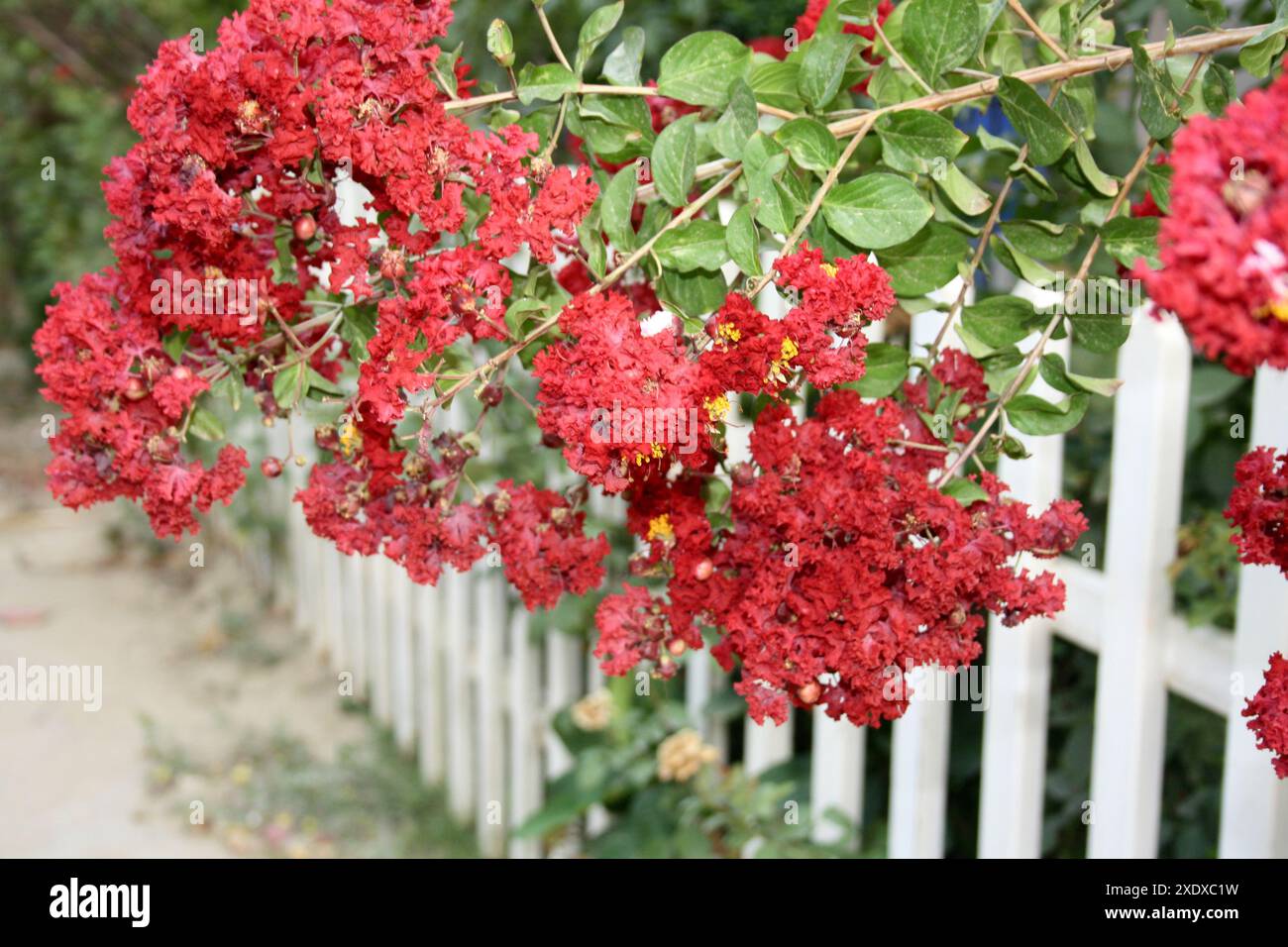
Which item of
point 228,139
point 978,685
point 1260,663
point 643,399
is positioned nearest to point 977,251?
point 643,399

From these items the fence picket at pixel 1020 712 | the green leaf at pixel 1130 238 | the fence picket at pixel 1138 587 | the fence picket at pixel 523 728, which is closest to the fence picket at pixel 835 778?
the fence picket at pixel 1020 712

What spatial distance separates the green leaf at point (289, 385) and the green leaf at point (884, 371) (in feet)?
1.25

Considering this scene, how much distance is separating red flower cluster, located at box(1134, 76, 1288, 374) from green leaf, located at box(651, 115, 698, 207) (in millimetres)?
395

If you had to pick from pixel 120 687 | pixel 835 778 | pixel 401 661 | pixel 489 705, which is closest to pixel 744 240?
pixel 835 778

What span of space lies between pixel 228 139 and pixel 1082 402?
1.89ft

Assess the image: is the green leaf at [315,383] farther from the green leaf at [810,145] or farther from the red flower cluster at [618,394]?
the green leaf at [810,145]

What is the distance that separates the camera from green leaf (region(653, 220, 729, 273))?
0.82m

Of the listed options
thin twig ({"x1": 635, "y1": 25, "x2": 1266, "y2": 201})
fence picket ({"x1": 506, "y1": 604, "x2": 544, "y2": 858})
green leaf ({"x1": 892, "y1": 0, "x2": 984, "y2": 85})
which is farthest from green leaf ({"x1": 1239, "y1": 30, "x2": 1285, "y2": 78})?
fence picket ({"x1": 506, "y1": 604, "x2": 544, "y2": 858})

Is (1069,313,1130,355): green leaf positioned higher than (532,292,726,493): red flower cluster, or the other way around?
(1069,313,1130,355): green leaf

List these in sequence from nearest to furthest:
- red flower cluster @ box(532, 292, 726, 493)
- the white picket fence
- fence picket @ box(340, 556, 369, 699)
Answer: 1. red flower cluster @ box(532, 292, 726, 493)
2. the white picket fence
3. fence picket @ box(340, 556, 369, 699)

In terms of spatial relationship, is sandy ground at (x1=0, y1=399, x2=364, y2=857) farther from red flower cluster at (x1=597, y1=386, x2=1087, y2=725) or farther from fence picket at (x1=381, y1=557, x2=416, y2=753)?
red flower cluster at (x1=597, y1=386, x2=1087, y2=725)

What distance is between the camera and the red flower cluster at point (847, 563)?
75 cm

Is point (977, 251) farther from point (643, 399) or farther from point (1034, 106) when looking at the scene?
point (643, 399)

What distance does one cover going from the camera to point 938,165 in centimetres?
84
